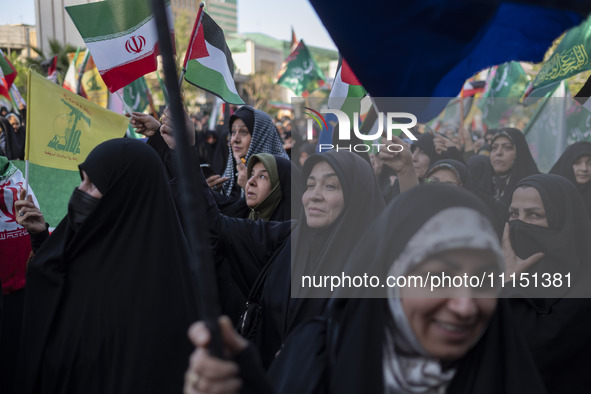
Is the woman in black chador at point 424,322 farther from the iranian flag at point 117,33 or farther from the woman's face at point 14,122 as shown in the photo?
the woman's face at point 14,122

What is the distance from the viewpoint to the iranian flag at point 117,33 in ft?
11.7

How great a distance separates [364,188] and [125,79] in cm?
191

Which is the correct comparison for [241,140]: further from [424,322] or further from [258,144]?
[424,322]

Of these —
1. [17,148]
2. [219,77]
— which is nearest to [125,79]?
[219,77]

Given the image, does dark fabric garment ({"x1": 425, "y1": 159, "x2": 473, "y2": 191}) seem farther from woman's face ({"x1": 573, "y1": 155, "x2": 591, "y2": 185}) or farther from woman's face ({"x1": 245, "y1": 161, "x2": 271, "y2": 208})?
woman's face ({"x1": 245, "y1": 161, "x2": 271, "y2": 208})

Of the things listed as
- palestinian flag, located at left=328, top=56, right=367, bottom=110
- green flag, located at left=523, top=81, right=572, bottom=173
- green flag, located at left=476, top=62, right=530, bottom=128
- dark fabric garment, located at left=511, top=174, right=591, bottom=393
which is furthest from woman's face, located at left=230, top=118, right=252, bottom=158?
green flag, located at left=476, top=62, right=530, bottom=128

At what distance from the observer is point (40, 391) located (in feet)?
7.95

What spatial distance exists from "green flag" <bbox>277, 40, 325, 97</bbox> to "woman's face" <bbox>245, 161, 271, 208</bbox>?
262 inches

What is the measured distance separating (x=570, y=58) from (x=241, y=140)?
2.29 metres

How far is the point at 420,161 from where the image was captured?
17.4 feet

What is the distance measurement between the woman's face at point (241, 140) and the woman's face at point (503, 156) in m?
2.09

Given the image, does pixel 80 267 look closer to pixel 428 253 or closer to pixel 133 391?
pixel 133 391

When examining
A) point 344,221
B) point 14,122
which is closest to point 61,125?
point 344,221

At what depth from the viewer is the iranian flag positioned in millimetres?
3574
